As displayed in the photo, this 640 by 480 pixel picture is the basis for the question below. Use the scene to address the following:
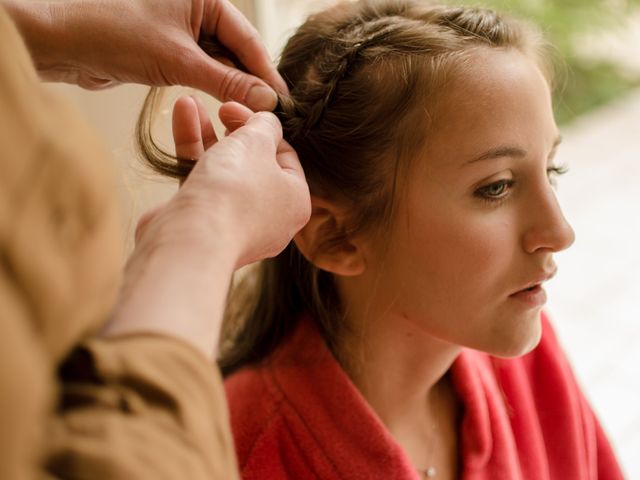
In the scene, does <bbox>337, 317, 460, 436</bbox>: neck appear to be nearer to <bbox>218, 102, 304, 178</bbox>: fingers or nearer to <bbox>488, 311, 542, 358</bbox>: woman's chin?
<bbox>488, 311, 542, 358</bbox>: woman's chin

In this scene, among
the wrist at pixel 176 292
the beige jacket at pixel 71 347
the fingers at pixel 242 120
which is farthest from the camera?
the fingers at pixel 242 120

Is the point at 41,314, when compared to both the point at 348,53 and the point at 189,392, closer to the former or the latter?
the point at 189,392

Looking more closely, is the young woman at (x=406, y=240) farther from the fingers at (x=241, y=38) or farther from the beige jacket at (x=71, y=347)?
the beige jacket at (x=71, y=347)

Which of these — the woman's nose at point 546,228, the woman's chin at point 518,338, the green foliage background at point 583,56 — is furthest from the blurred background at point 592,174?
the woman's chin at point 518,338

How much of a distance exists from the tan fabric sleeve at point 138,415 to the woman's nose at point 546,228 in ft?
1.84

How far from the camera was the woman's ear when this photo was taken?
98cm

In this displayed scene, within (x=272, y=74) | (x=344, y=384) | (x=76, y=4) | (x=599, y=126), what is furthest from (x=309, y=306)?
(x=599, y=126)

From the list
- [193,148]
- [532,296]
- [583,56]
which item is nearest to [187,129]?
[193,148]

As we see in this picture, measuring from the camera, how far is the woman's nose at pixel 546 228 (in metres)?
0.90

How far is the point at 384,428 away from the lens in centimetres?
97

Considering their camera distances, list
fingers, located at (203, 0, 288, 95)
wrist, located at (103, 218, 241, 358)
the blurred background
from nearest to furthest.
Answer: wrist, located at (103, 218, 241, 358) < fingers, located at (203, 0, 288, 95) < the blurred background

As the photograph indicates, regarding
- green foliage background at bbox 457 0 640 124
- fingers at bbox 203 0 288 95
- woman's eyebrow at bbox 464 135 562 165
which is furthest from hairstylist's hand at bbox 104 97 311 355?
green foliage background at bbox 457 0 640 124

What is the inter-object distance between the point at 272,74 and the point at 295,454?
19.4 inches

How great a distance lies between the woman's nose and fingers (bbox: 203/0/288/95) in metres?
0.36
